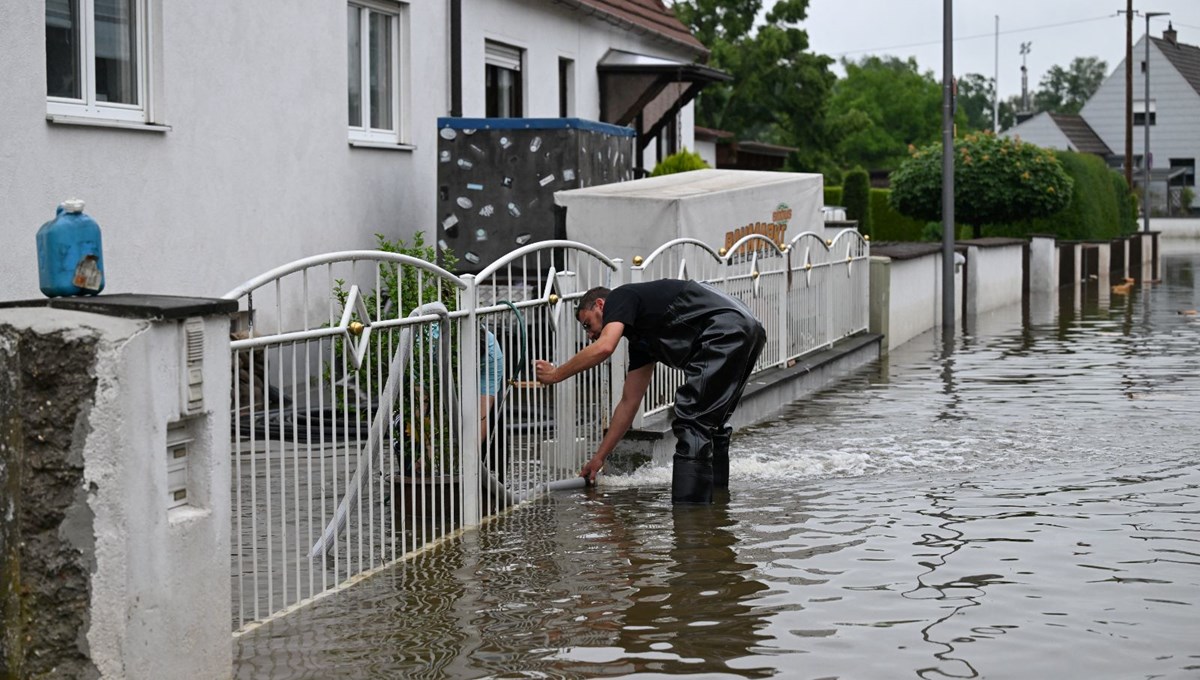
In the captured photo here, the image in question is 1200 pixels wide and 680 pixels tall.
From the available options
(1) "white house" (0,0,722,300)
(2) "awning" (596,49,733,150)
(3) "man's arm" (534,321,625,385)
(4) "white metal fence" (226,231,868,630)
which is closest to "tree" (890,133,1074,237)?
(2) "awning" (596,49,733,150)

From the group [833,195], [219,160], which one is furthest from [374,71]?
[833,195]

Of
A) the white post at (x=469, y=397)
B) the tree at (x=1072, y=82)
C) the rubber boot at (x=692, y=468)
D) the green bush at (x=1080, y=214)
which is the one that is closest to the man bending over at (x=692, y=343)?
the rubber boot at (x=692, y=468)

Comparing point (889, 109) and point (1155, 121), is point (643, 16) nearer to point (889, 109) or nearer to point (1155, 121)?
point (1155, 121)

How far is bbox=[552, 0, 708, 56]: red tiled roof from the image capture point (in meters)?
20.8

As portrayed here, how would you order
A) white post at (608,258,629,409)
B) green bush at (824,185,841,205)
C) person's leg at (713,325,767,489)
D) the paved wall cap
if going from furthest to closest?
green bush at (824,185,841,205)
white post at (608,258,629,409)
person's leg at (713,325,767,489)
the paved wall cap

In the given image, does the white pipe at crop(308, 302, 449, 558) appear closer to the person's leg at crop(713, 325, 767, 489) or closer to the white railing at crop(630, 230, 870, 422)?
the person's leg at crop(713, 325, 767, 489)

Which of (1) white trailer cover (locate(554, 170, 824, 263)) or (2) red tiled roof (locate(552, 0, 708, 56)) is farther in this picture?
(2) red tiled roof (locate(552, 0, 708, 56))

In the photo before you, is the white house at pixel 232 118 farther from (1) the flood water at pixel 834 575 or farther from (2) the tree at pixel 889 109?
(2) the tree at pixel 889 109

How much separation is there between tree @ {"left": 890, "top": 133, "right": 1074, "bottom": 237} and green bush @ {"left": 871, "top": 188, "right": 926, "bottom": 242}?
1223cm

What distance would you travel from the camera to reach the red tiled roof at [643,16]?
820 inches

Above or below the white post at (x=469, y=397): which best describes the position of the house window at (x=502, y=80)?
above

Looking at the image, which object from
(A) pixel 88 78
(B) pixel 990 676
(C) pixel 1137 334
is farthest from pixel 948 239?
(B) pixel 990 676

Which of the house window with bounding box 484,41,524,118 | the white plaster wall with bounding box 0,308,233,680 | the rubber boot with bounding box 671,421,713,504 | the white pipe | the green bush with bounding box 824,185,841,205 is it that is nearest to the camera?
the white plaster wall with bounding box 0,308,233,680

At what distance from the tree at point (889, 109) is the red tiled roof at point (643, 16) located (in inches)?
3481
